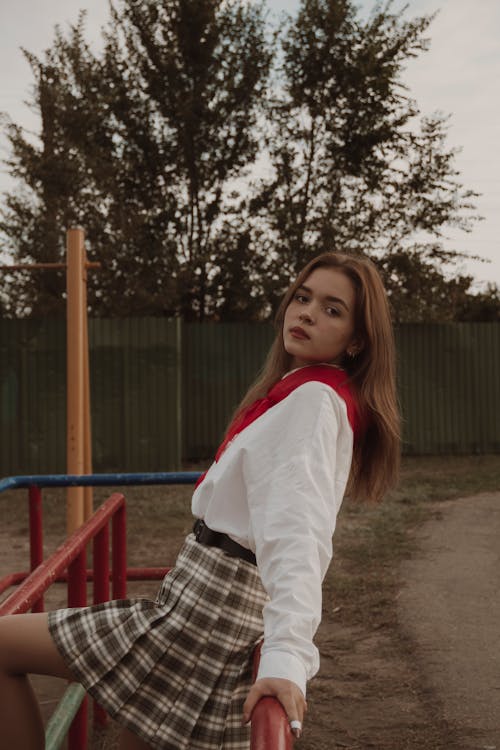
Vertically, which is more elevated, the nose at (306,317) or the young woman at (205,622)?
the nose at (306,317)

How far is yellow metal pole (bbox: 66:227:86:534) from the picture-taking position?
5.74 meters

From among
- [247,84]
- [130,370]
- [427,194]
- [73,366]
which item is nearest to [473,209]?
[427,194]

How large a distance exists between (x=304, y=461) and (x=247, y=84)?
1192 cm

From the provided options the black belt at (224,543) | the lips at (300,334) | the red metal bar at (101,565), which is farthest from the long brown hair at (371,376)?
the red metal bar at (101,565)

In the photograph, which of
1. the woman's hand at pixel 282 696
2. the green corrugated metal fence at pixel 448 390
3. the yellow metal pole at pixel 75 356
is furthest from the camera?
the green corrugated metal fence at pixel 448 390

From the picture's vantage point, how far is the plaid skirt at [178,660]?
1522mm

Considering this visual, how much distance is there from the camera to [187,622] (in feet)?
5.04

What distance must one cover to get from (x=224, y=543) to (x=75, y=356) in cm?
439

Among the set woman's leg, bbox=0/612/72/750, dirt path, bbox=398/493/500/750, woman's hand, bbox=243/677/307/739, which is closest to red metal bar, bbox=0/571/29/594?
dirt path, bbox=398/493/500/750

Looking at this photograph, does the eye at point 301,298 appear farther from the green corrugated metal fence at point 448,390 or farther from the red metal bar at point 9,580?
the green corrugated metal fence at point 448,390

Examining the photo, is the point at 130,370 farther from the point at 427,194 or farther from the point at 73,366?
the point at 427,194

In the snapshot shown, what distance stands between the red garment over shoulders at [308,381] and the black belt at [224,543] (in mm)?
140

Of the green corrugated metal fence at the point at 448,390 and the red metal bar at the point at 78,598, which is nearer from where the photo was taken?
the red metal bar at the point at 78,598

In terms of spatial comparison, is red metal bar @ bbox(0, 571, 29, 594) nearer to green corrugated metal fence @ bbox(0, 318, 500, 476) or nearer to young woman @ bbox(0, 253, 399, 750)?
young woman @ bbox(0, 253, 399, 750)
